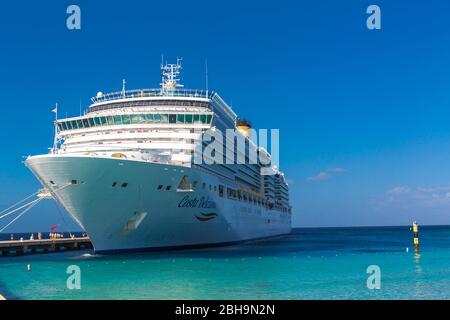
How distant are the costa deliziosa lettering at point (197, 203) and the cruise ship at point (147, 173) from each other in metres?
0.07

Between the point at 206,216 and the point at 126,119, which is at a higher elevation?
the point at 126,119

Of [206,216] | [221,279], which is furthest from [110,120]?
[221,279]

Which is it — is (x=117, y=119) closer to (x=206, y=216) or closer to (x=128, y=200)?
(x=128, y=200)

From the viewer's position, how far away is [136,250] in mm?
29078

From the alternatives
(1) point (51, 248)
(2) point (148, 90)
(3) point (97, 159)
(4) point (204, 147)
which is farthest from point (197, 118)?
(1) point (51, 248)

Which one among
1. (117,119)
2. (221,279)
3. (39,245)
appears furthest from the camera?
(39,245)

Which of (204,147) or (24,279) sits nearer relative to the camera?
(24,279)

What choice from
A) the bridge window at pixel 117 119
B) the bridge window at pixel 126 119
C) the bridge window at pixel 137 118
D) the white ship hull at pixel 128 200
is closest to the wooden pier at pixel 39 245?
the white ship hull at pixel 128 200

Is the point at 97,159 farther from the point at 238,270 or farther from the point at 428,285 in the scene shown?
the point at 428,285

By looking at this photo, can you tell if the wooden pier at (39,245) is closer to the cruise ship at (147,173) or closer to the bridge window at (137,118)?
the cruise ship at (147,173)

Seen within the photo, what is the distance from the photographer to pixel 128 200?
2720 cm

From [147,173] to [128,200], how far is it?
1948mm

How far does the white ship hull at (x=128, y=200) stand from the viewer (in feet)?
85.9
